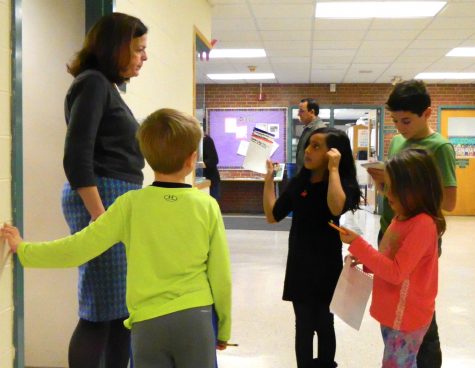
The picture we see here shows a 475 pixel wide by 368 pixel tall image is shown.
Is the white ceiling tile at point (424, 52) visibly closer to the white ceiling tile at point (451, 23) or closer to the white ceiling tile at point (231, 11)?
the white ceiling tile at point (451, 23)

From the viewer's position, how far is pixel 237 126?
9.80 m

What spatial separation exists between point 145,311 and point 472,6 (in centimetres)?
483

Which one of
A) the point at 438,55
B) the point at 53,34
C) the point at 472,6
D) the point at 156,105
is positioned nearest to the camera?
the point at 53,34

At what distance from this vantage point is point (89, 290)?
1625mm

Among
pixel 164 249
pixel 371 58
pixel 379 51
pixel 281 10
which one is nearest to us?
pixel 164 249

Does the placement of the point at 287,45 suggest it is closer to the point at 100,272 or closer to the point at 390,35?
the point at 390,35

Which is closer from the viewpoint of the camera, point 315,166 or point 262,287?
point 315,166

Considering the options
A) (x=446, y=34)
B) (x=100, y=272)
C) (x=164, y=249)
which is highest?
(x=446, y=34)

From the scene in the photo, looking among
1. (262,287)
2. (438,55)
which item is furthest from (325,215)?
(438,55)

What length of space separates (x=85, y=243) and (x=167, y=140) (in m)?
0.34

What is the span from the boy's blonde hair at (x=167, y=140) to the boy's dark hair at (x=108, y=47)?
0.43m

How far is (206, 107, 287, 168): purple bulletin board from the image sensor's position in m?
9.77

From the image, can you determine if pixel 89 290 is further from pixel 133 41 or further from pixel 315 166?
pixel 315 166

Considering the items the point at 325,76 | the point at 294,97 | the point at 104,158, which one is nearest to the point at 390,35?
the point at 325,76
